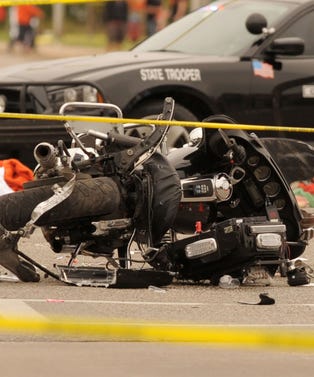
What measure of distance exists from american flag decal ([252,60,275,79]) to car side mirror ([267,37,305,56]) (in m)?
0.16

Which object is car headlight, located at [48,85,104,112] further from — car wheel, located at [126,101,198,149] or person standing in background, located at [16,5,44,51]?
person standing in background, located at [16,5,44,51]

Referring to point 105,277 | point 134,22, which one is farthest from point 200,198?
point 134,22

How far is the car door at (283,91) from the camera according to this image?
12633mm

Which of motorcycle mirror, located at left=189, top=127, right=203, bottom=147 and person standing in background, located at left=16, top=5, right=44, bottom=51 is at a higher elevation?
motorcycle mirror, located at left=189, top=127, right=203, bottom=147

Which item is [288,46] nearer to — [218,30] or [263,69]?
[263,69]

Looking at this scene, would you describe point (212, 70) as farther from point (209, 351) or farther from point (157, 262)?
point (209, 351)

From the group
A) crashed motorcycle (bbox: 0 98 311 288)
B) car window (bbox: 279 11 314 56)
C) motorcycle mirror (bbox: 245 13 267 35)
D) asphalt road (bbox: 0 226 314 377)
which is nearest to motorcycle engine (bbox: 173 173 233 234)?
crashed motorcycle (bbox: 0 98 311 288)

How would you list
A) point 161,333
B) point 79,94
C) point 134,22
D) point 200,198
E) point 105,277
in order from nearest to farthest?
point 161,333 → point 105,277 → point 200,198 → point 79,94 → point 134,22

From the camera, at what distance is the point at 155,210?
7.79m

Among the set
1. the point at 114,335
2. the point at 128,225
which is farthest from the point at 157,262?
the point at 114,335

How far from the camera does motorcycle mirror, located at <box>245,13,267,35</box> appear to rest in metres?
A: 12.5

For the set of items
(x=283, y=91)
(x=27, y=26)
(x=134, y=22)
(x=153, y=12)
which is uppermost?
(x=283, y=91)

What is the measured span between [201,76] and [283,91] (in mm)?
783

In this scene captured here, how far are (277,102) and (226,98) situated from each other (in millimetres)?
462
